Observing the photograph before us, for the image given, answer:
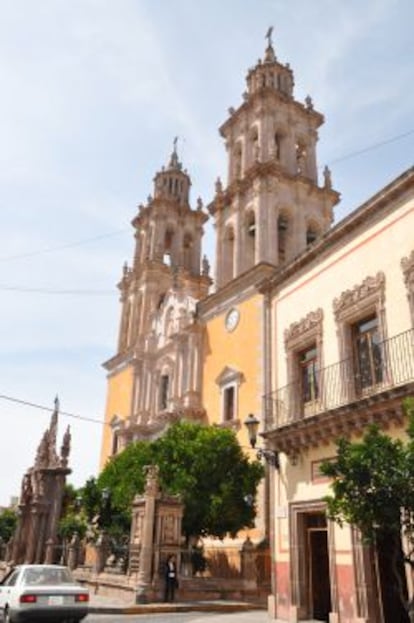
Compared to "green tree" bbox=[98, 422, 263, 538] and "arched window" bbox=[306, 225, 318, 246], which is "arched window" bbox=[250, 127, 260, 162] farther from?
"green tree" bbox=[98, 422, 263, 538]

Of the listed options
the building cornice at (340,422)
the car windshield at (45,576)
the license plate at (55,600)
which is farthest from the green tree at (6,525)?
the license plate at (55,600)

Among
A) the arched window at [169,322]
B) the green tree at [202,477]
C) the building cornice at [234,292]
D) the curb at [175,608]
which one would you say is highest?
the arched window at [169,322]

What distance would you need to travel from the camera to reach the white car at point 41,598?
30.1 ft

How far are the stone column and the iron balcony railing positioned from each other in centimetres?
376

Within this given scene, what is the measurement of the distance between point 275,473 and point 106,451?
69.6 ft

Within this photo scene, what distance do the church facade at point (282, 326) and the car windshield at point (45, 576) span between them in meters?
5.31

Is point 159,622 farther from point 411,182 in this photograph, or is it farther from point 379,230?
point 411,182

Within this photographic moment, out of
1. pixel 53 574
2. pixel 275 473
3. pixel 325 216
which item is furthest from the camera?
pixel 325 216

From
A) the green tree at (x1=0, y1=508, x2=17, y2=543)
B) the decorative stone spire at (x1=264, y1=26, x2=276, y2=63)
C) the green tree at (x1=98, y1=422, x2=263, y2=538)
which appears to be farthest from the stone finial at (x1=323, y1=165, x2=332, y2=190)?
the green tree at (x1=0, y1=508, x2=17, y2=543)

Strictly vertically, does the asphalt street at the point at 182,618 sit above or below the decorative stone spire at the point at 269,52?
below

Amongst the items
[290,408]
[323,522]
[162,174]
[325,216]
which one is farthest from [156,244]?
[323,522]

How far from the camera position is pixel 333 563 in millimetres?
11672

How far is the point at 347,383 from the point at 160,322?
20.2m

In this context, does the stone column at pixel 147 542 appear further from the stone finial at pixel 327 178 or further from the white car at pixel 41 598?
the stone finial at pixel 327 178
